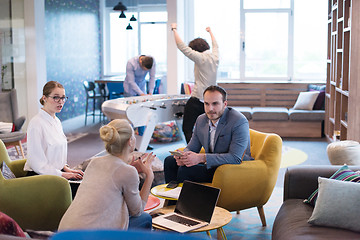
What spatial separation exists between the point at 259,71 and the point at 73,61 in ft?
13.2

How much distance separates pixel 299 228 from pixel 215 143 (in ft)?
4.08

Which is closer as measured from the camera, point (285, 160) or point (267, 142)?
point (267, 142)

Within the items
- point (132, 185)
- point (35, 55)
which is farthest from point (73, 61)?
point (132, 185)

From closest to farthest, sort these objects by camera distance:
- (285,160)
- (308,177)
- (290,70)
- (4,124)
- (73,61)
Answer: (308,177)
(285,160)
(4,124)
(290,70)
(73,61)

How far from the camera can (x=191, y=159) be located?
154 inches

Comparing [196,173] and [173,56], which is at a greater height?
[173,56]

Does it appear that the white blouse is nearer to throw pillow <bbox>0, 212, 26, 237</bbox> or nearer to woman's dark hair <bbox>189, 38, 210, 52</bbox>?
throw pillow <bbox>0, 212, 26, 237</bbox>

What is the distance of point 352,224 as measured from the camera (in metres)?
2.86

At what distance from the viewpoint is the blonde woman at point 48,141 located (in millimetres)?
3508

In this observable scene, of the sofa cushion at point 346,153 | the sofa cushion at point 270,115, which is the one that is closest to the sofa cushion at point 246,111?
the sofa cushion at point 270,115

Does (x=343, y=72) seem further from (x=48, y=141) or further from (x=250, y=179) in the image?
(x=48, y=141)

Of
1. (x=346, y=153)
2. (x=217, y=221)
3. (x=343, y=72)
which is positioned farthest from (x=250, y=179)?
(x=343, y=72)

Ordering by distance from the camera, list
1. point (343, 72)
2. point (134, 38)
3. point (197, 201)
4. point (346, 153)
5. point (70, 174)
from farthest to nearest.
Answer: point (134, 38)
point (343, 72)
point (346, 153)
point (70, 174)
point (197, 201)

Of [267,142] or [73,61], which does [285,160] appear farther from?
[73,61]
